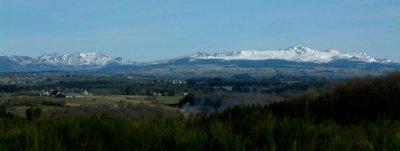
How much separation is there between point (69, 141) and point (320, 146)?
8.86ft

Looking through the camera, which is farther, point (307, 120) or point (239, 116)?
point (239, 116)

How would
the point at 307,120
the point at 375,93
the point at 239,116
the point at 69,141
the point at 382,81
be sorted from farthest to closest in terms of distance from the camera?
1. the point at 382,81
2. the point at 375,93
3. the point at 239,116
4. the point at 307,120
5. the point at 69,141

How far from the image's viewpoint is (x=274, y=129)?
7141mm

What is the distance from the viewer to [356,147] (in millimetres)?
6387

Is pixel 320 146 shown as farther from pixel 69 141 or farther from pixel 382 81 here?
pixel 382 81

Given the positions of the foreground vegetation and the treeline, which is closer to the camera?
the foreground vegetation

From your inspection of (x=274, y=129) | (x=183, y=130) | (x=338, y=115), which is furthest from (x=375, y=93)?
(x=183, y=130)

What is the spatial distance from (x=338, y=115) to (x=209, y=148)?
13.9 ft

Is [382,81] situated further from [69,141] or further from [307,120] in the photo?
[69,141]

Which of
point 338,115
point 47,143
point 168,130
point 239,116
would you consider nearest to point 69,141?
point 47,143

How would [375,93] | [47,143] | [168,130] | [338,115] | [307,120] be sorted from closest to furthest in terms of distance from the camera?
[47,143]
[168,130]
[307,120]
[338,115]
[375,93]

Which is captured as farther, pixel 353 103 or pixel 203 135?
pixel 353 103

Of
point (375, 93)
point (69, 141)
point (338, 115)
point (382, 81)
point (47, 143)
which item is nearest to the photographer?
point (47, 143)

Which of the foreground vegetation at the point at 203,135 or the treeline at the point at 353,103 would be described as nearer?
the foreground vegetation at the point at 203,135
